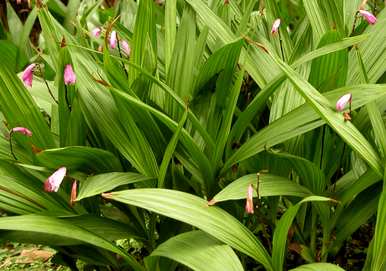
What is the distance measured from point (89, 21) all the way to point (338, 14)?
6.08 ft

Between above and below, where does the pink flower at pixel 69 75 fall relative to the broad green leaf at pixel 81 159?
above

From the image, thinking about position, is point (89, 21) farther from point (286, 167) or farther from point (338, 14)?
point (286, 167)

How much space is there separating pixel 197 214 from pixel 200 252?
9 centimetres

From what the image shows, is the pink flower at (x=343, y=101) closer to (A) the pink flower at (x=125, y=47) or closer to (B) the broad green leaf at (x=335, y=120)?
(B) the broad green leaf at (x=335, y=120)

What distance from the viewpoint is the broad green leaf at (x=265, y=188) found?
56.1 inches

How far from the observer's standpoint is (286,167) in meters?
1.64

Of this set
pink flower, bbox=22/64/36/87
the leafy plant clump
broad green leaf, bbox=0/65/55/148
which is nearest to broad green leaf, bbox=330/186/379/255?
the leafy plant clump

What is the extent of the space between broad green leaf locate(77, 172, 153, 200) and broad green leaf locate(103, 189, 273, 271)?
0.52 feet

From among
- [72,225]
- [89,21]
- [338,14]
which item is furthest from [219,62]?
[89,21]

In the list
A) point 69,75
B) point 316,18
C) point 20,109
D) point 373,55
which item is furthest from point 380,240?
point 20,109

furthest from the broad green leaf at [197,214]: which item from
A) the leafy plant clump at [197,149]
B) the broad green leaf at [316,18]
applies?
the broad green leaf at [316,18]

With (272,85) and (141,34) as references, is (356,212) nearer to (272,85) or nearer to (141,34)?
(272,85)

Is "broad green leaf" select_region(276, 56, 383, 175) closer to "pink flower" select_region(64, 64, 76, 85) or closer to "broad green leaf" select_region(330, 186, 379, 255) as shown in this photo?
"broad green leaf" select_region(330, 186, 379, 255)

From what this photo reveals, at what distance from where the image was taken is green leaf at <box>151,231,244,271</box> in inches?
50.3
